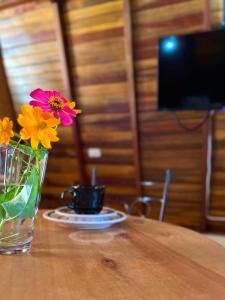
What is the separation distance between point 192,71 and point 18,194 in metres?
2.25

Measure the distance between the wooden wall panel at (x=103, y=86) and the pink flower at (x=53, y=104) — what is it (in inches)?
97.8

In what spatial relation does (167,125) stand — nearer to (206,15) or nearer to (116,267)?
(206,15)

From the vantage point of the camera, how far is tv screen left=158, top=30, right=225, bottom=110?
9.26ft

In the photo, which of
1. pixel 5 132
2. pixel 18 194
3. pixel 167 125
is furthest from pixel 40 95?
pixel 167 125

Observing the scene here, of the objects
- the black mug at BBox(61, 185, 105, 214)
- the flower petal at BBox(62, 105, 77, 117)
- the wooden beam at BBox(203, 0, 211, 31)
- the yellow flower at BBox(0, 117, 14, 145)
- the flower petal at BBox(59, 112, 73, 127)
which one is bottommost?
the black mug at BBox(61, 185, 105, 214)

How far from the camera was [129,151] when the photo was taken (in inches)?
150

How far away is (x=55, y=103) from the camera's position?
1.00 metres

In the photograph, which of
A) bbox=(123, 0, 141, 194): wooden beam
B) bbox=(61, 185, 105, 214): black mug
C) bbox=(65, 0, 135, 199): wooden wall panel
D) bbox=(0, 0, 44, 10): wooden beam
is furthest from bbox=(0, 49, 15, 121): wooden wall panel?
bbox=(61, 185, 105, 214): black mug

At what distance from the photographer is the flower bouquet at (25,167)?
0.97m

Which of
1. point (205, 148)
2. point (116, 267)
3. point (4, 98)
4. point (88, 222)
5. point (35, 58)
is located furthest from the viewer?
point (4, 98)

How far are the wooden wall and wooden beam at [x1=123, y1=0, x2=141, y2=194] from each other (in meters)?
0.05

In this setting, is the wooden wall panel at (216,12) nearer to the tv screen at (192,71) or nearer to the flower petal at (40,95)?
the tv screen at (192,71)

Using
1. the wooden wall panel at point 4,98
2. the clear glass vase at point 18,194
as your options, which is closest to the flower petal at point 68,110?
the clear glass vase at point 18,194

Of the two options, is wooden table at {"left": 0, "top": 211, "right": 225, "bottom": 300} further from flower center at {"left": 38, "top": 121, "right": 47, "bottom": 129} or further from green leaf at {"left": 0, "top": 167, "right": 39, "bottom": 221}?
flower center at {"left": 38, "top": 121, "right": 47, "bottom": 129}
